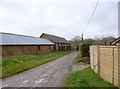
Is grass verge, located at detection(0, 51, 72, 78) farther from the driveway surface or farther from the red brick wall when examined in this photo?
the red brick wall

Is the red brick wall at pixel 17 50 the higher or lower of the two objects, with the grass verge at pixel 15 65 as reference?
higher

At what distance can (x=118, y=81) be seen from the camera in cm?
764

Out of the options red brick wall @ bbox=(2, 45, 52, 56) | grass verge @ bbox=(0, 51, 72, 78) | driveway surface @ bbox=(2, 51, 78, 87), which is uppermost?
red brick wall @ bbox=(2, 45, 52, 56)

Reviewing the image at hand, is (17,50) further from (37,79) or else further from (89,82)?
(89,82)

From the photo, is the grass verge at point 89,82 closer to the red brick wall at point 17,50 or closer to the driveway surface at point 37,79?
the driveway surface at point 37,79

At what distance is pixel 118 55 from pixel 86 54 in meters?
20.1

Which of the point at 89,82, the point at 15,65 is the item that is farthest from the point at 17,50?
the point at 89,82

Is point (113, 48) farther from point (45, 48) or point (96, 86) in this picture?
point (45, 48)

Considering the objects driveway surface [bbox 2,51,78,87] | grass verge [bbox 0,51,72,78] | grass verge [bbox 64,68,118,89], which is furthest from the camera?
grass verge [bbox 0,51,72,78]

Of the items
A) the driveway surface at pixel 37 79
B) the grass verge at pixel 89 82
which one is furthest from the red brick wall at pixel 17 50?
the grass verge at pixel 89 82

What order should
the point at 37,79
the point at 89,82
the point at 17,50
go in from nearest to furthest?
the point at 89,82, the point at 37,79, the point at 17,50

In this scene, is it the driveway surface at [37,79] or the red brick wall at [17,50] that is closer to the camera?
the driveway surface at [37,79]

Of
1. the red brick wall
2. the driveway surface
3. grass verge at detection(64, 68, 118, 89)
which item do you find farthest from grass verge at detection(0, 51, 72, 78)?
grass verge at detection(64, 68, 118, 89)

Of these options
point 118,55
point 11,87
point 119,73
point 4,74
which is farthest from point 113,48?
point 4,74
